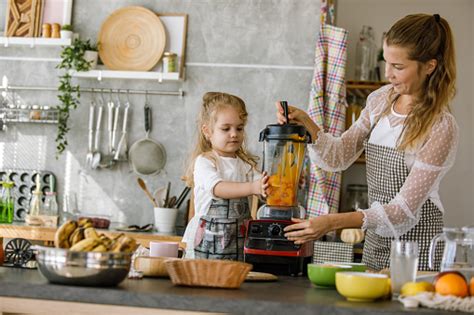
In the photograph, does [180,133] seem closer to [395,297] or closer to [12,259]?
[12,259]

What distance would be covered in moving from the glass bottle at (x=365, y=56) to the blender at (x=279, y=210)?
7.63 ft

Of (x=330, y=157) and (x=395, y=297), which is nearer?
(x=395, y=297)

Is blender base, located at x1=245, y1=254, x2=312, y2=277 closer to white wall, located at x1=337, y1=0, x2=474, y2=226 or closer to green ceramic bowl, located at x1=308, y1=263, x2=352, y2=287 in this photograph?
green ceramic bowl, located at x1=308, y1=263, x2=352, y2=287

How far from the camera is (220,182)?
296cm

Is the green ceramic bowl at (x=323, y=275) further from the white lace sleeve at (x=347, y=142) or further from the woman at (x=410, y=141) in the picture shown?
the white lace sleeve at (x=347, y=142)

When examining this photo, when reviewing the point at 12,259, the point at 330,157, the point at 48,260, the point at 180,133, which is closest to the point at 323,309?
the point at 48,260

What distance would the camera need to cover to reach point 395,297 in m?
1.91

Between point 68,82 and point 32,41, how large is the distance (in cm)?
37

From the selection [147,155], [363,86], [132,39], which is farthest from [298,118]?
[132,39]

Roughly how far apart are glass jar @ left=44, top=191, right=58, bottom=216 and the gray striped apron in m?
2.25

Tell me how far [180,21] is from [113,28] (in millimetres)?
441

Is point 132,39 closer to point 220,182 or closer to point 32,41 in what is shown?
point 32,41

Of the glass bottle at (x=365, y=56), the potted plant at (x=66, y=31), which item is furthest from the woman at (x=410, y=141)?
the potted plant at (x=66, y=31)

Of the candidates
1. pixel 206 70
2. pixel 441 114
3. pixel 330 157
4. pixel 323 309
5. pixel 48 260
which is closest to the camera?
pixel 323 309
